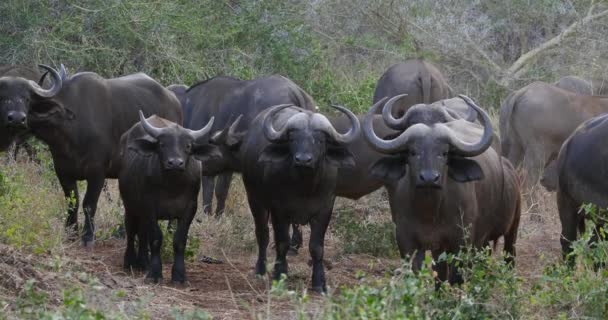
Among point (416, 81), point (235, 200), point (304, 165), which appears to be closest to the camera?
point (304, 165)

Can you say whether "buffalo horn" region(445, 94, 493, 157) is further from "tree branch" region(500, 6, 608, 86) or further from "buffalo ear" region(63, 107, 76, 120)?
"tree branch" region(500, 6, 608, 86)

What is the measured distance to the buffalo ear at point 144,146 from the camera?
968 centimetres

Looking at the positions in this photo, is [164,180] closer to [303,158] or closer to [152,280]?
[152,280]

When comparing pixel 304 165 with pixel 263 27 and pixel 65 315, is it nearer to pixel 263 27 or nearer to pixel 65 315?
pixel 65 315

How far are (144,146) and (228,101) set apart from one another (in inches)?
138

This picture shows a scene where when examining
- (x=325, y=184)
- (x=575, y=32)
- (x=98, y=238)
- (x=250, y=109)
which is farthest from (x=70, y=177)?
(x=575, y=32)

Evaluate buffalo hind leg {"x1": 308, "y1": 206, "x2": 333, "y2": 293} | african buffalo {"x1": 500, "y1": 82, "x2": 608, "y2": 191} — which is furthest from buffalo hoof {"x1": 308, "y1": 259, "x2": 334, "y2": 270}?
african buffalo {"x1": 500, "y1": 82, "x2": 608, "y2": 191}

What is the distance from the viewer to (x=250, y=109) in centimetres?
1263

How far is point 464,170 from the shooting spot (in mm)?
8508

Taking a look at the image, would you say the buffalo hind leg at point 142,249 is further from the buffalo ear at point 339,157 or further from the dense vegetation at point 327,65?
the buffalo ear at point 339,157

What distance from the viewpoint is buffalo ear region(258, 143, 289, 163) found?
973cm

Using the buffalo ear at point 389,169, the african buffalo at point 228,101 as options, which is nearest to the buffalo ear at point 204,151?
the buffalo ear at point 389,169

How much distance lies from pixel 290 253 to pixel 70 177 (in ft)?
7.37

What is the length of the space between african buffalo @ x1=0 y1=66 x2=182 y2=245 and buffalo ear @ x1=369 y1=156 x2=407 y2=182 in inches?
145
